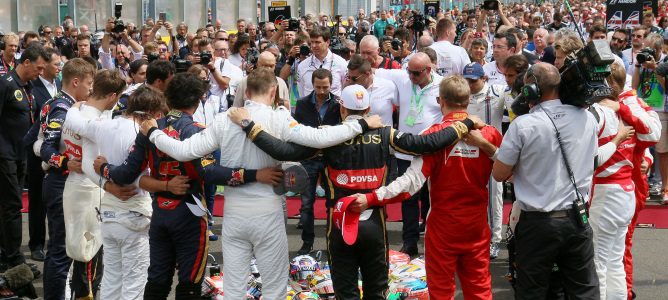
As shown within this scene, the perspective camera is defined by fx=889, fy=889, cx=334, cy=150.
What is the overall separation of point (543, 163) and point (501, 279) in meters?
2.69

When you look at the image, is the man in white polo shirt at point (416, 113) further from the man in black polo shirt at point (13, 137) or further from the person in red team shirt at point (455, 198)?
the man in black polo shirt at point (13, 137)

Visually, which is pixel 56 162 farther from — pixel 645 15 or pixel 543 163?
pixel 645 15

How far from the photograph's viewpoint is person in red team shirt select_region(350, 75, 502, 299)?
536cm

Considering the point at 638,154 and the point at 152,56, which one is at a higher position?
the point at 152,56

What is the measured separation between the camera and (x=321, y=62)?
9930mm

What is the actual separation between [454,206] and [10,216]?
4.21 meters

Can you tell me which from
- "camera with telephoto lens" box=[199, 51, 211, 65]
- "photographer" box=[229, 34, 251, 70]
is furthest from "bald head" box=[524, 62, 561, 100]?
"photographer" box=[229, 34, 251, 70]

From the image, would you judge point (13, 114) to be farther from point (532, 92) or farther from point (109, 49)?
point (109, 49)

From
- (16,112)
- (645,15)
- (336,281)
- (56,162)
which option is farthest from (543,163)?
(645,15)

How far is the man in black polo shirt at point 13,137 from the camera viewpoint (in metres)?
7.69

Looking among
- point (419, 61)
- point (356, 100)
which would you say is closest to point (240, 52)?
point (419, 61)

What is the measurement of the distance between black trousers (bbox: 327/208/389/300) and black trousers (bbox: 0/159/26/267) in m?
3.49

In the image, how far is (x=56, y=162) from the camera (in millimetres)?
6273

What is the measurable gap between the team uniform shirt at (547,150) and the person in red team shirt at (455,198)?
0.34 m
